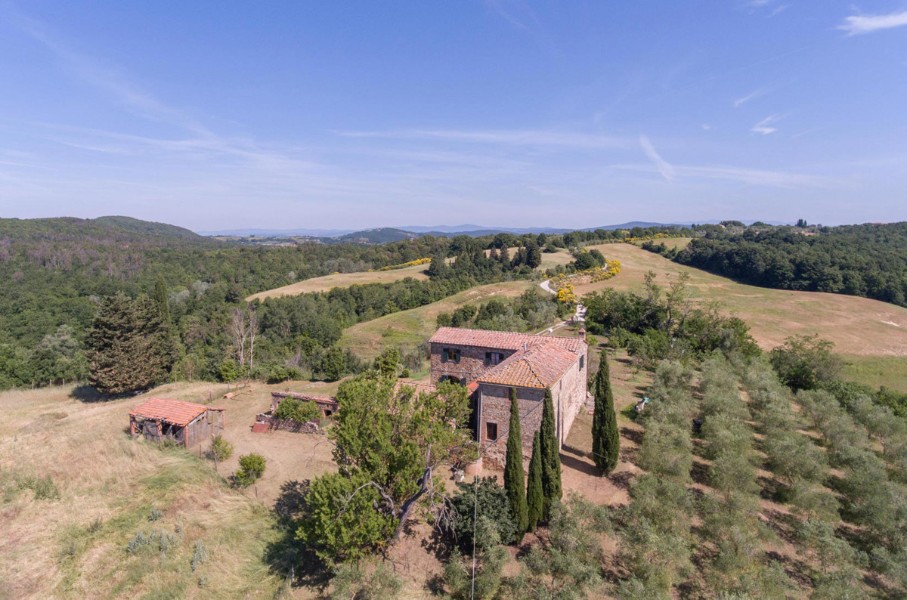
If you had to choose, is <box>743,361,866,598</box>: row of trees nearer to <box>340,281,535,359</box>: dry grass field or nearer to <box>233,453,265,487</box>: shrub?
<box>233,453,265,487</box>: shrub

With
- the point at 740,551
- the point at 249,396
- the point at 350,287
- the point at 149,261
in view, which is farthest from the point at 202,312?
the point at 740,551

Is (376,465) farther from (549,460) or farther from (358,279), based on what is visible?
(358,279)

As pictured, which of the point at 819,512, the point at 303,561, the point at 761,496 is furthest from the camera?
the point at 761,496

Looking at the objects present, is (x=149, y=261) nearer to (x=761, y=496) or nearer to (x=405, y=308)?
(x=405, y=308)

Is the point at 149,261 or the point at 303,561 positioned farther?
the point at 149,261

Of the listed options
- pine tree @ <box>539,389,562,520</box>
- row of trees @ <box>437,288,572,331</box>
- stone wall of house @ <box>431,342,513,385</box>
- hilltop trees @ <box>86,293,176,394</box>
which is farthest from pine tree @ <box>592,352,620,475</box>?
hilltop trees @ <box>86,293,176,394</box>

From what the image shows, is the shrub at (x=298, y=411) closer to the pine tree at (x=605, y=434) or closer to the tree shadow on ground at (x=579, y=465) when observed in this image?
the tree shadow on ground at (x=579, y=465)
